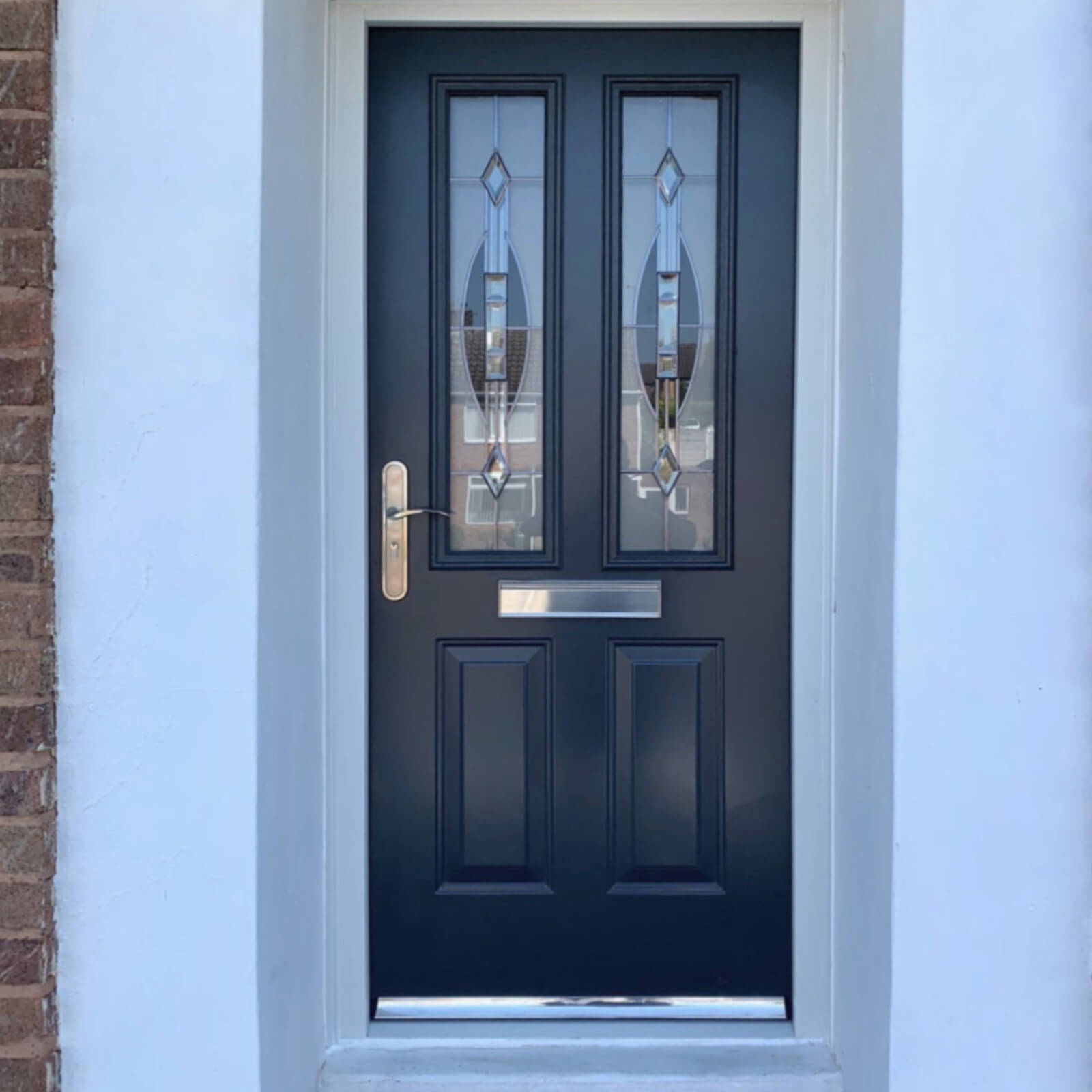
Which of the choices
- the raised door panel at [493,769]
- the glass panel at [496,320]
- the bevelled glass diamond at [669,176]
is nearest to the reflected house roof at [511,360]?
the glass panel at [496,320]

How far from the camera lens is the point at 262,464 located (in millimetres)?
2121

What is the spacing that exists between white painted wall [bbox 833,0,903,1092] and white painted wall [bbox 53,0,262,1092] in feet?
3.85

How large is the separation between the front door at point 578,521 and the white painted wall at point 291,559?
181 millimetres

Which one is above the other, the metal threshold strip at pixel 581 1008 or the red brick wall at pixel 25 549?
the red brick wall at pixel 25 549

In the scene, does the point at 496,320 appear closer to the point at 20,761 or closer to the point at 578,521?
the point at 578,521

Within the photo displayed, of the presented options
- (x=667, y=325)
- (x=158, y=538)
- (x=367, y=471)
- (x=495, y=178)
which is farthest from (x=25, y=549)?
(x=667, y=325)

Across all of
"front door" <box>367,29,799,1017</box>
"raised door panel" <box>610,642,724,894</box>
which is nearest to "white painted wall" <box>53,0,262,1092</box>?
"front door" <box>367,29,799,1017</box>

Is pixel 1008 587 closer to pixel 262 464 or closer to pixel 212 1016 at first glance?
pixel 262 464

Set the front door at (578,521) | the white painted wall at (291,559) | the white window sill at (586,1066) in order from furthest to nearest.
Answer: the front door at (578,521), the white window sill at (586,1066), the white painted wall at (291,559)

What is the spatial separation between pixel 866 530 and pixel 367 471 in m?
1.10

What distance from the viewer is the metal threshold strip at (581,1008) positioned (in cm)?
260

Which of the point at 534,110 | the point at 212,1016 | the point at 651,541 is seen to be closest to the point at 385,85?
the point at 534,110

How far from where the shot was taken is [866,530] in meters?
2.25

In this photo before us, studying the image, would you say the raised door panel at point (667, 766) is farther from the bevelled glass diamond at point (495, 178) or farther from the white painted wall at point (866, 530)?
the bevelled glass diamond at point (495, 178)
